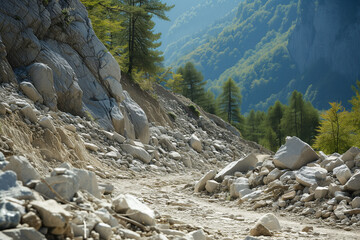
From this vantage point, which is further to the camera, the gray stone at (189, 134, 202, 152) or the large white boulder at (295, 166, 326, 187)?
the gray stone at (189, 134, 202, 152)

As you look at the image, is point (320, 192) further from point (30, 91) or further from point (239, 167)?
point (30, 91)

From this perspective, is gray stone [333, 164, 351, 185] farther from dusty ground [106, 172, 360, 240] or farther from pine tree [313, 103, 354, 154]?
pine tree [313, 103, 354, 154]

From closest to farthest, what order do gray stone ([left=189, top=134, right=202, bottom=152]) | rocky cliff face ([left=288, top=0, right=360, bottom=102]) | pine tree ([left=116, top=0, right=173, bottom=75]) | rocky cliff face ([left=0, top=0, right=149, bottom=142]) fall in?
1. rocky cliff face ([left=0, top=0, right=149, bottom=142])
2. gray stone ([left=189, top=134, right=202, bottom=152])
3. pine tree ([left=116, top=0, right=173, bottom=75])
4. rocky cliff face ([left=288, top=0, right=360, bottom=102])

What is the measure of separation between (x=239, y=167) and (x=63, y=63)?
27.1ft

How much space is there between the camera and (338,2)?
138 meters

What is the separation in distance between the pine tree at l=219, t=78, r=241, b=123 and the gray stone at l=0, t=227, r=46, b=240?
47165mm

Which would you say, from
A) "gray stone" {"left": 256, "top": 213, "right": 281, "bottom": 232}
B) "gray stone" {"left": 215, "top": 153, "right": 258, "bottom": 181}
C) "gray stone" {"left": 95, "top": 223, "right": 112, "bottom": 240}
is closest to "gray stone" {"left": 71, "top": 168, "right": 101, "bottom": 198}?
"gray stone" {"left": 95, "top": 223, "right": 112, "bottom": 240}

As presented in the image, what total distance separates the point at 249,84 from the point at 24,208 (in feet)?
623

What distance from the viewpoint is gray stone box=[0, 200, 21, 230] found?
2.42 metres

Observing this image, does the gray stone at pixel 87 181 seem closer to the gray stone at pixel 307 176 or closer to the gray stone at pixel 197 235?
the gray stone at pixel 197 235

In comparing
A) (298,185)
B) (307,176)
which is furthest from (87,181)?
(307,176)

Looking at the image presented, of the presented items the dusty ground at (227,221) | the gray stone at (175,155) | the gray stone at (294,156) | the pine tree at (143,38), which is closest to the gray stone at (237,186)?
the dusty ground at (227,221)

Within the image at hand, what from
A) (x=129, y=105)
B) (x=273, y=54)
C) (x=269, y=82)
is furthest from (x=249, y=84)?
(x=129, y=105)

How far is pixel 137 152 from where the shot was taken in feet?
45.0
